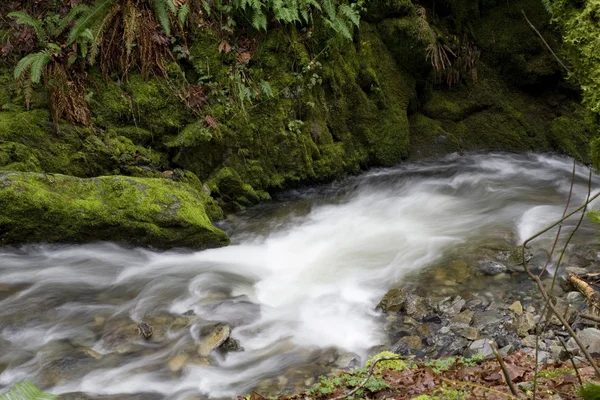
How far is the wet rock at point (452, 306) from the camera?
15.8 ft

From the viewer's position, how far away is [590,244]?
593cm

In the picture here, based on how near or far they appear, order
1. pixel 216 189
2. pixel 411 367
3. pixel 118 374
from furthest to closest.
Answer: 1. pixel 216 189
2. pixel 118 374
3. pixel 411 367

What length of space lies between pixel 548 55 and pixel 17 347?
34.5ft

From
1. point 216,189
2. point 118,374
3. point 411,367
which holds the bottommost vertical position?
point 118,374

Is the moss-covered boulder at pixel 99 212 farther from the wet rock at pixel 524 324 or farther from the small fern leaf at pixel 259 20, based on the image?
the wet rock at pixel 524 324

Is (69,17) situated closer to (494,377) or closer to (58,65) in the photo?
(58,65)

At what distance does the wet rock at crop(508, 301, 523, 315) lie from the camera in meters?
4.74

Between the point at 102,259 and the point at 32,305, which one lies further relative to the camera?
the point at 102,259

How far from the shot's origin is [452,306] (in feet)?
16.1

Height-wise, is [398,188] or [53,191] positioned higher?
[53,191]

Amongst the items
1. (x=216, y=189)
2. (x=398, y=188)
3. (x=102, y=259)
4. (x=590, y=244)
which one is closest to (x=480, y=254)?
(x=590, y=244)

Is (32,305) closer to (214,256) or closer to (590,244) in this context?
(214,256)

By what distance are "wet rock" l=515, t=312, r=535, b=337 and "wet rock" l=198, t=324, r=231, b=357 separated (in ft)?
8.74

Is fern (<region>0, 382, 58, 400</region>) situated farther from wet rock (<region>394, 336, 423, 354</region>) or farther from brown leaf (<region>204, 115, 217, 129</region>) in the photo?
brown leaf (<region>204, 115, 217, 129</region>)
